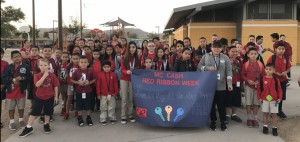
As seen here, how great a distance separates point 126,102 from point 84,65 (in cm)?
115

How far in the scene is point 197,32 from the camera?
22.1 metres

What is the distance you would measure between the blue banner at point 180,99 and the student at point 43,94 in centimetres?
178

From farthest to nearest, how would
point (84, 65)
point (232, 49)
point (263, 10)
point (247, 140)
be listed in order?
point (263, 10) < point (232, 49) < point (84, 65) < point (247, 140)

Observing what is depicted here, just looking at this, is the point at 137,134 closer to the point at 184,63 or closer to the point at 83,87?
the point at 83,87

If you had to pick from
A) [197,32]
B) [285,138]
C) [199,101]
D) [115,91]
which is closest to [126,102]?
[115,91]

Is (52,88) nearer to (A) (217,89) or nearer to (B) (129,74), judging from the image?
(B) (129,74)

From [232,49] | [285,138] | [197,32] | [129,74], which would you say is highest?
[197,32]

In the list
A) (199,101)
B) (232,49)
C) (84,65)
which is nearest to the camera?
(199,101)

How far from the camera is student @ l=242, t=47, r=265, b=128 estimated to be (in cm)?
624

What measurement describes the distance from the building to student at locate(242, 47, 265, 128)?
1359cm

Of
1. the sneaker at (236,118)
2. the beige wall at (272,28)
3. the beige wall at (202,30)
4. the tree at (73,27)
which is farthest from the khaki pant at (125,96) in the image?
the tree at (73,27)

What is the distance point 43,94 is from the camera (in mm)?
5910

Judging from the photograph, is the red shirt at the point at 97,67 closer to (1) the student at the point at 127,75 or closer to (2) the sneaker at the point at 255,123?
(1) the student at the point at 127,75

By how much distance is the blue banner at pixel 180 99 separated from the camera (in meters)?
5.91
